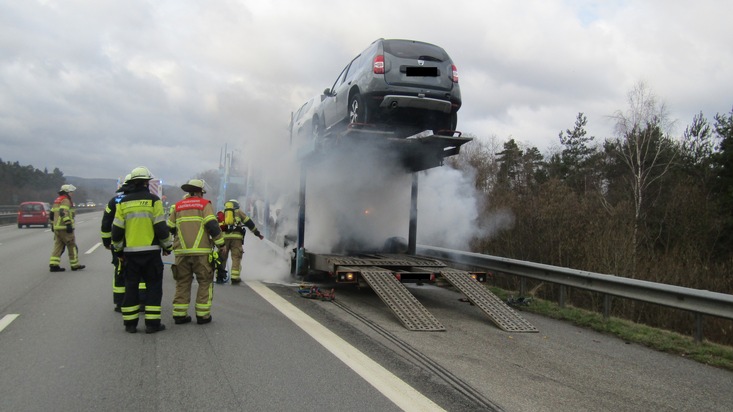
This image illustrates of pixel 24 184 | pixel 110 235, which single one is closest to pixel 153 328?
pixel 110 235

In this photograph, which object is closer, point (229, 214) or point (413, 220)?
point (413, 220)

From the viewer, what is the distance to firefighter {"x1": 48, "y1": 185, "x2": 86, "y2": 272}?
428 inches

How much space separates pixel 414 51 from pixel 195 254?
14.5 ft

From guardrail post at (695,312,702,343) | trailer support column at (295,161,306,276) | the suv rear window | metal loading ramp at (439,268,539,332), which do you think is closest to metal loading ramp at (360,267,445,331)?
metal loading ramp at (439,268,539,332)

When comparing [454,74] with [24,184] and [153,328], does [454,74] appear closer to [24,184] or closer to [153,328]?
[153,328]

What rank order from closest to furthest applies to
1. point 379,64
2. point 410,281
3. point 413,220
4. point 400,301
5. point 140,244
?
point 140,244
point 400,301
point 410,281
point 379,64
point 413,220

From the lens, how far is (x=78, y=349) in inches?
197

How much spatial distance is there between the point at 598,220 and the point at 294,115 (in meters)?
8.15

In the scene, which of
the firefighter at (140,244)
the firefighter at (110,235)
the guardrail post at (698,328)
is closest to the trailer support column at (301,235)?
the firefighter at (110,235)

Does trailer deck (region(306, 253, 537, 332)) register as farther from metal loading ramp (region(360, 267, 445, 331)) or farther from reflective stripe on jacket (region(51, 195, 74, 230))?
reflective stripe on jacket (region(51, 195, 74, 230))

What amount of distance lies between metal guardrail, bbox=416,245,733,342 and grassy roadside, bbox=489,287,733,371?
0.22m

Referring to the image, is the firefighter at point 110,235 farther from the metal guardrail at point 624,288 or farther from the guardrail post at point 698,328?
the guardrail post at point 698,328

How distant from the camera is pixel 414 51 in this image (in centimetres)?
808

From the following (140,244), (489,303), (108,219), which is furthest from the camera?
(489,303)
